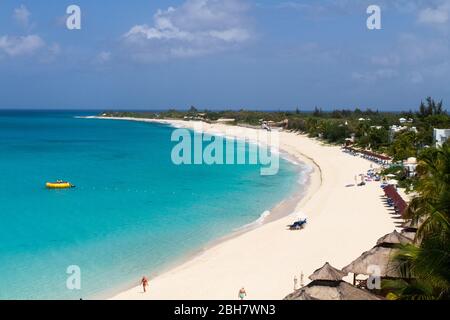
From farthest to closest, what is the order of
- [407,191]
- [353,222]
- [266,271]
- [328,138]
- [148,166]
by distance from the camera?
[328,138] < [148,166] < [407,191] < [353,222] < [266,271]

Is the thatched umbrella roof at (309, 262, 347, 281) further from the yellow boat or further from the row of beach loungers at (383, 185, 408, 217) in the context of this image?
the yellow boat

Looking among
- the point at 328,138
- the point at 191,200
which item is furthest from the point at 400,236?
the point at 328,138

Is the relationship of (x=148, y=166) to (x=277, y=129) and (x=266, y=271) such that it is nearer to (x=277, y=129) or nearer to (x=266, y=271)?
(x=266, y=271)

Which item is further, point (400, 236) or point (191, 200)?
point (191, 200)

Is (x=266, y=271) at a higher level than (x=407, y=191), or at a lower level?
lower

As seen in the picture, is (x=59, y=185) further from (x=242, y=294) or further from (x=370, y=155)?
(x=370, y=155)

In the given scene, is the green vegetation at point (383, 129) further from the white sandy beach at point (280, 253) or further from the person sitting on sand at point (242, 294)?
the person sitting on sand at point (242, 294)

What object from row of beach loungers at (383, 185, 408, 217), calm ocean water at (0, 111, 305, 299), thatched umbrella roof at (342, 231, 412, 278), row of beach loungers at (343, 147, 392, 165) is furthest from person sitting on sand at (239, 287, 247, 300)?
row of beach loungers at (343, 147, 392, 165)
